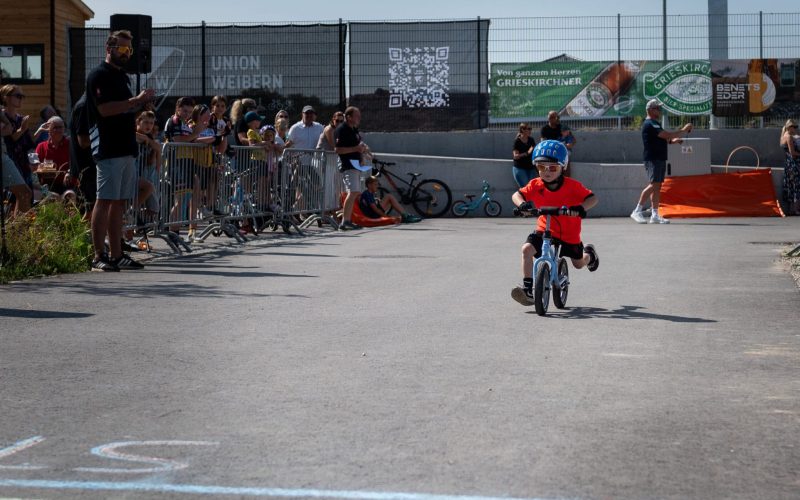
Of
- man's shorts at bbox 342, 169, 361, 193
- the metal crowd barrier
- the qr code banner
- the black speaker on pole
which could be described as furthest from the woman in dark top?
the black speaker on pole

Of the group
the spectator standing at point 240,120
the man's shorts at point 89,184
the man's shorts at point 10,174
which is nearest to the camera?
the man's shorts at point 10,174

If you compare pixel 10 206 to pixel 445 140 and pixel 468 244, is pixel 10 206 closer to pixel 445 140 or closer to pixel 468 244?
pixel 468 244

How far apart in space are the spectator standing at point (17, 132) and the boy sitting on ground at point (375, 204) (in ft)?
27.1

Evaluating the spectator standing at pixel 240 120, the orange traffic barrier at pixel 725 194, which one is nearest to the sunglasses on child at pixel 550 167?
the spectator standing at pixel 240 120

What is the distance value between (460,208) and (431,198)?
2.07 feet

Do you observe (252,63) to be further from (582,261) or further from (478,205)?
(582,261)

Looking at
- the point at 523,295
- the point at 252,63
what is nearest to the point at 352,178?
the point at 252,63

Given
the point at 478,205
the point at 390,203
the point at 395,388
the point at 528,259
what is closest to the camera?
the point at 395,388

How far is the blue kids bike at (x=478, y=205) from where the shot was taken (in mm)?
25969

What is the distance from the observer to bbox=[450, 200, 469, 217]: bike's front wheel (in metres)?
26.0

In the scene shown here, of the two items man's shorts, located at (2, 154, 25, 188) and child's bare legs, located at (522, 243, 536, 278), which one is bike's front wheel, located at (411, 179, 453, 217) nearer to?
man's shorts, located at (2, 154, 25, 188)

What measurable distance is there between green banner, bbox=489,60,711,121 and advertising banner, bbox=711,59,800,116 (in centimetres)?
27

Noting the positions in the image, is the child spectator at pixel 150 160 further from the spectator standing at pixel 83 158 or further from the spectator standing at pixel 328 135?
the spectator standing at pixel 328 135

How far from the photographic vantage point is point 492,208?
2616 cm
